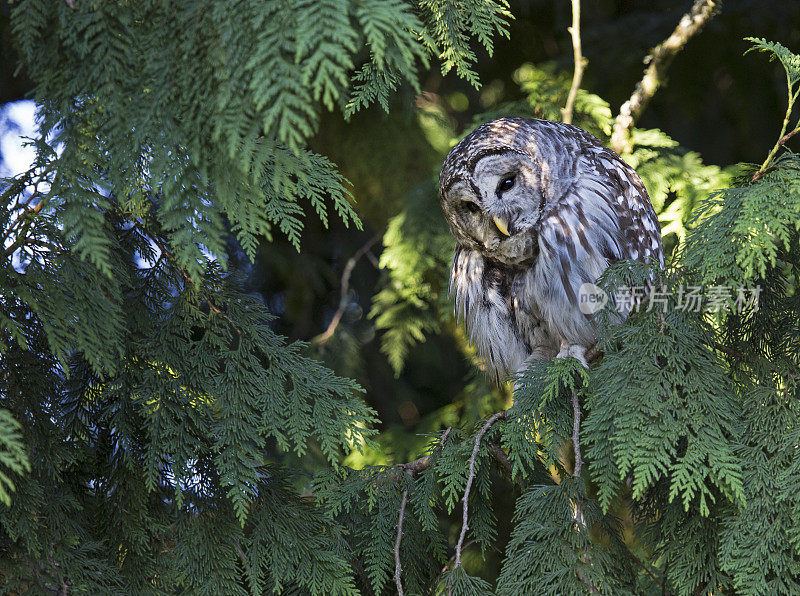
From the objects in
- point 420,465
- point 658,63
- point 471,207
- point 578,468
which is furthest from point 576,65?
point 578,468

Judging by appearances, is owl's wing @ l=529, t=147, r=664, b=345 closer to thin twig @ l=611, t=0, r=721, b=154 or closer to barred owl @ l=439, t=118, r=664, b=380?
barred owl @ l=439, t=118, r=664, b=380

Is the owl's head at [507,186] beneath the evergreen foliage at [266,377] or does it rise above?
above

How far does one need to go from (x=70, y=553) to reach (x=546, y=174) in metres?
2.02

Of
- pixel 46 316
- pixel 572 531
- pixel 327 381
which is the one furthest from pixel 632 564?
pixel 46 316

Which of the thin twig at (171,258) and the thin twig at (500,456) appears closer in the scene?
the thin twig at (171,258)

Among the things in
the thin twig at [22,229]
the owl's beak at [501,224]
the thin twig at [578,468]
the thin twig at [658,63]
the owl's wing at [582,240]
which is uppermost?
the thin twig at [658,63]

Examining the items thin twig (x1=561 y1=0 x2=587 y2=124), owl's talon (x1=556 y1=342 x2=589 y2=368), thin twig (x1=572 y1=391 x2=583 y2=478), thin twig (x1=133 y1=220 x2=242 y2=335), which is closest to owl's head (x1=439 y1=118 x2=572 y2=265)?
owl's talon (x1=556 y1=342 x2=589 y2=368)

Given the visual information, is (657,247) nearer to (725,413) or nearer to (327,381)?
(725,413)

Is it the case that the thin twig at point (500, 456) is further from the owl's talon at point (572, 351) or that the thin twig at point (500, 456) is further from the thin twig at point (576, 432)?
the owl's talon at point (572, 351)

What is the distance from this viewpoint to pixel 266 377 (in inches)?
76.9

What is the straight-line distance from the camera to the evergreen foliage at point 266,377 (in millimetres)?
1393

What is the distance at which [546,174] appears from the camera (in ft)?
8.93

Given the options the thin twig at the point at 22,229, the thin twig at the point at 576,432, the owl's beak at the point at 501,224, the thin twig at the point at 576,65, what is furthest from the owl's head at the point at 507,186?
the thin twig at the point at 22,229

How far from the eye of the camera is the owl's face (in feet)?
8.80
